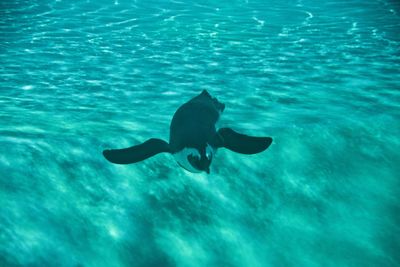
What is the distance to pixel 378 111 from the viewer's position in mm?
7160

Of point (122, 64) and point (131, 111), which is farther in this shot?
point (122, 64)

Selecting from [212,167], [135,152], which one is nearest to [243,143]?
[212,167]

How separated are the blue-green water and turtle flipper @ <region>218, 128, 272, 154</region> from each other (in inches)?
28.6

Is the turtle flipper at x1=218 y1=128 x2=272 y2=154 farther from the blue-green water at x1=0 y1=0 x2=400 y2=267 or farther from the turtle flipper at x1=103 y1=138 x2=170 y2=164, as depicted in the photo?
the turtle flipper at x1=103 y1=138 x2=170 y2=164

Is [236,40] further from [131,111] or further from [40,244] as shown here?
[40,244]

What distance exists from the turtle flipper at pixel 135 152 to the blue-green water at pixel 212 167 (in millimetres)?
282

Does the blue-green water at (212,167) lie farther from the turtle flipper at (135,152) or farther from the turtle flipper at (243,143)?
the turtle flipper at (243,143)

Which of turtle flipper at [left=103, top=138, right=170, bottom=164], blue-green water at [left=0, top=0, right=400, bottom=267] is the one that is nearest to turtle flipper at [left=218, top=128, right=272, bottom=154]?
blue-green water at [left=0, top=0, right=400, bottom=267]

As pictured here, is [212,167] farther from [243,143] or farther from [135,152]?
[135,152]

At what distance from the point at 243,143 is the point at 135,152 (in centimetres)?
149

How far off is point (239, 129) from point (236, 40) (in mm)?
7787

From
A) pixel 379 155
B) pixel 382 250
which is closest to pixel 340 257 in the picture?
pixel 382 250

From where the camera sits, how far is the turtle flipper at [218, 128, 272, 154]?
181 inches

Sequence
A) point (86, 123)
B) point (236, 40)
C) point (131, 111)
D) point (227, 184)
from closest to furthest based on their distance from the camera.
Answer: point (227, 184) → point (86, 123) → point (131, 111) → point (236, 40)
